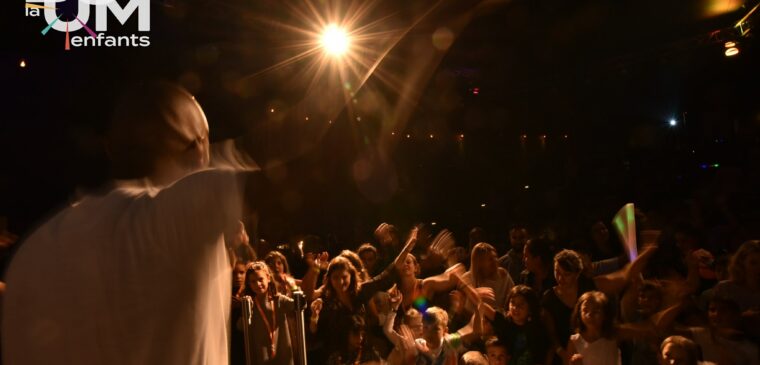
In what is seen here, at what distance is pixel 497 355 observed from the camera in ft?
14.5

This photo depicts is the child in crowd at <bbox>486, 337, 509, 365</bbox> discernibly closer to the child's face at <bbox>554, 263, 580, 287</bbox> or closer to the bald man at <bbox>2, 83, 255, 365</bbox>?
the child's face at <bbox>554, 263, 580, 287</bbox>

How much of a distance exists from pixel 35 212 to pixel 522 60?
408 inches

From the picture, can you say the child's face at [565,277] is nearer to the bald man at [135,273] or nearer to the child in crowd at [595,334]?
the child in crowd at [595,334]

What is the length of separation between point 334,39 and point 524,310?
5036mm

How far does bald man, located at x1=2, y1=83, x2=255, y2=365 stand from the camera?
1.05m

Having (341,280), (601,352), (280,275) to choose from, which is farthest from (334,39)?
(601,352)

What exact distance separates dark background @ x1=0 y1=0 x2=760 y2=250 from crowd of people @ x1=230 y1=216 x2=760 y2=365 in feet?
7.16

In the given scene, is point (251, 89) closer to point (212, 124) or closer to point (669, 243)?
point (212, 124)

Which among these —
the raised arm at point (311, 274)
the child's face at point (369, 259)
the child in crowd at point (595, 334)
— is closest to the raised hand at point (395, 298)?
the raised arm at point (311, 274)

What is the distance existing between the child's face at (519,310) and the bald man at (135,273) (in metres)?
3.76

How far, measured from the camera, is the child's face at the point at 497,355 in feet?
14.5

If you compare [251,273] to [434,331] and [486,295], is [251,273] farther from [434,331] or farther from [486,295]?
[486,295]

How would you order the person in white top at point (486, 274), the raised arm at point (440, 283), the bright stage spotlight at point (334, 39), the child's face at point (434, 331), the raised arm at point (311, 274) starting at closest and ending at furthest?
the child's face at point (434, 331) < the raised arm at point (440, 283) < the person in white top at point (486, 274) < the raised arm at point (311, 274) < the bright stage spotlight at point (334, 39)

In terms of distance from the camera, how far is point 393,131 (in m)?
16.3
